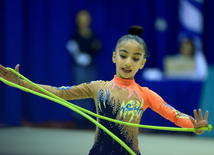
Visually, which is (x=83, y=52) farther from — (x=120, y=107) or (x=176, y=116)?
(x=176, y=116)

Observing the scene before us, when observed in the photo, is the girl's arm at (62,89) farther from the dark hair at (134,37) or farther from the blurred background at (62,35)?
the blurred background at (62,35)

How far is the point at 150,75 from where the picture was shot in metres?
4.16

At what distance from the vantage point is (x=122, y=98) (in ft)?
5.24

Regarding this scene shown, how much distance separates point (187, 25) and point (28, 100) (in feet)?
10.3

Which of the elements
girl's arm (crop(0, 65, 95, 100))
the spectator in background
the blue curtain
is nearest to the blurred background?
the blue curtain

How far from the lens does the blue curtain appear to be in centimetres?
446

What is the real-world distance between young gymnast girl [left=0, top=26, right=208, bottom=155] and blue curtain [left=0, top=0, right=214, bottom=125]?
292cm

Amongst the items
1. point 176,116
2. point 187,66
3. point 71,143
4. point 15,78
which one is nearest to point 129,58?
point 176,116

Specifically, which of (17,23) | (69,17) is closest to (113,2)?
(69,17)

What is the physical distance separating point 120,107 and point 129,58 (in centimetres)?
30

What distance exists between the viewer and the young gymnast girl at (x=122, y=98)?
1566 millimetres

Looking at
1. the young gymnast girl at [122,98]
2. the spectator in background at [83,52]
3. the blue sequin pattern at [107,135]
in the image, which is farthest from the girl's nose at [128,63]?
the spectator in background at [83,52]

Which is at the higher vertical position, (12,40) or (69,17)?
(69,17)

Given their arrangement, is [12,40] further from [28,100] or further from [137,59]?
[137,59]
